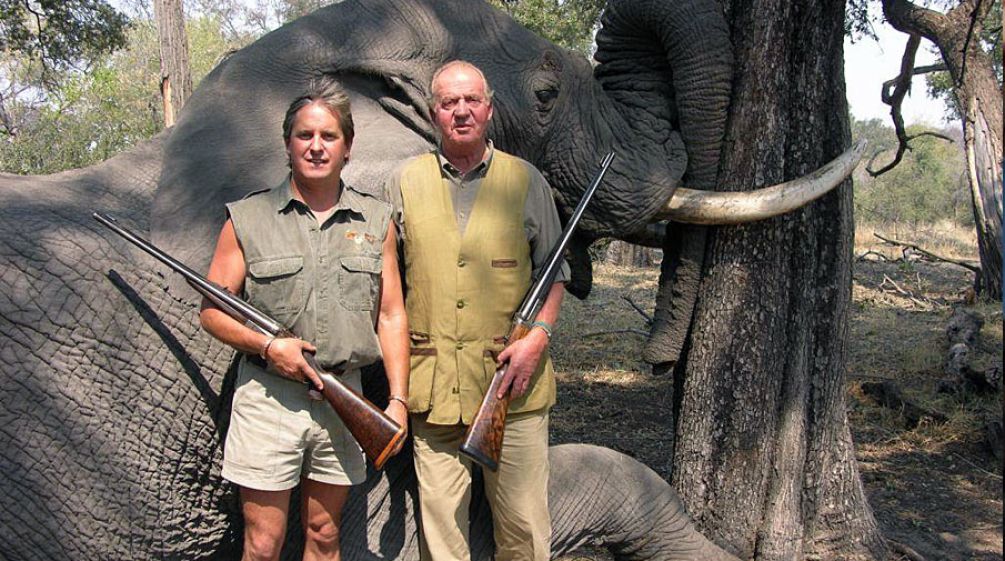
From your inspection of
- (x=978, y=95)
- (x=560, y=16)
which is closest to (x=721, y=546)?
(x=978, y=95)

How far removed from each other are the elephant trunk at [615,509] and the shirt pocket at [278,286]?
55.1 inches

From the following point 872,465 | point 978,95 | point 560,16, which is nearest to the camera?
point 872,465

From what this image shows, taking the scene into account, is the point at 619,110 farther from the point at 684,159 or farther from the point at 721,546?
the point at 721,546

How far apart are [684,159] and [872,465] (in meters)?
2.52

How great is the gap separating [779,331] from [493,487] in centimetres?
157

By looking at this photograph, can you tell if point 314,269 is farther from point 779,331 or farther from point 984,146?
point 984,146

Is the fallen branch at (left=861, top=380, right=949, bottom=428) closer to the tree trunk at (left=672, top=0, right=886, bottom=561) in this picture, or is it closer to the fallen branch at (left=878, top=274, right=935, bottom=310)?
the tree trunk at (left=672, top=0, right=886, bottom=561)

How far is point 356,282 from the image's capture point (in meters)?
2.98

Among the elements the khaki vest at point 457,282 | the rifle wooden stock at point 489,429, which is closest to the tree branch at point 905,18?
the khaki vest at point 457,282

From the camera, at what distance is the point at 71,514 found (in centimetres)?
315

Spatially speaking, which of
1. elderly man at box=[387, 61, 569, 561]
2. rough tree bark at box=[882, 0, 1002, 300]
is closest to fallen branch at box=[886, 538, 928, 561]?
elderly man at box=[387, 61, 569, 561]

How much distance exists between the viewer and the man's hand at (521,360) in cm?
312

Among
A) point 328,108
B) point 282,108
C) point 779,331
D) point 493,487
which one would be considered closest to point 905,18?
point 779,331

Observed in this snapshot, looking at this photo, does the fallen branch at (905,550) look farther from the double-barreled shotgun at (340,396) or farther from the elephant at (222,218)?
the double-barreled shotgun at (340,396)
